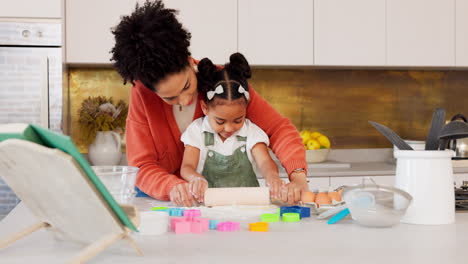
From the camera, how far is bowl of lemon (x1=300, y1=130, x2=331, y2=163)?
3070 millimetres

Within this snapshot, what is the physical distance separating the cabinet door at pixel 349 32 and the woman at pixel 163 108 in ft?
4.43

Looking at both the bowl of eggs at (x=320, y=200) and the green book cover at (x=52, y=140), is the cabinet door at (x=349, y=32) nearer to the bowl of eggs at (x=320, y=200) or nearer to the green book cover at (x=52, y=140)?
the bowl of eggs at (x=320, y=200)

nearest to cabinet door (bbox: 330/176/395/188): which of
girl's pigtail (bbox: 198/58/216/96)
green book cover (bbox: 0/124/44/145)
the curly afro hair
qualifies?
girl's pigtail (bbox: 198/58/216/96)

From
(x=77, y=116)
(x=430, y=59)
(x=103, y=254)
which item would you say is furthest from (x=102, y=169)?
(x=430, y=59)

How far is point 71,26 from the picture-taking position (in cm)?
284

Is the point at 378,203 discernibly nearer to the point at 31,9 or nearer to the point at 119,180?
the point at 119,180

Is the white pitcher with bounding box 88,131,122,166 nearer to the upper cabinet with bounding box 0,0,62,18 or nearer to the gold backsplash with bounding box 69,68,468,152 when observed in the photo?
the upper cabinet with bounding box 0,0,62,18

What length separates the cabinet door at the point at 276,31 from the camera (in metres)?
2.99

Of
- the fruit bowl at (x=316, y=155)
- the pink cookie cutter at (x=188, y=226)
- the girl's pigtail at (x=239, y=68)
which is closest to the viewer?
the pink cookie cutter at (x=188, y=226)

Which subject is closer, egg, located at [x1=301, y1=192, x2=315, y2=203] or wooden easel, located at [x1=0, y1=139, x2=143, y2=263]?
wooden easel, located at [x1=0, y1=139, x2=143, y2=263]

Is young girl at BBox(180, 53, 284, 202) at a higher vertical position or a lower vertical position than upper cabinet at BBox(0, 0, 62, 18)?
lower

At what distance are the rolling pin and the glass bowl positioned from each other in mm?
251

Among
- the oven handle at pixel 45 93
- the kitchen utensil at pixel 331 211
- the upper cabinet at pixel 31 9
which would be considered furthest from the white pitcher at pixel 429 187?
the upper cabinet at pixel 31 9

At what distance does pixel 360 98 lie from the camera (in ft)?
11.4
